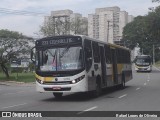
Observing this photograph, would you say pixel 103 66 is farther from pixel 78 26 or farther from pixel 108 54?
pixel 78 26

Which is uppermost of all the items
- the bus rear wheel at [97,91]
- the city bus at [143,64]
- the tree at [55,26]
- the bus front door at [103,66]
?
the tree at [55,26]

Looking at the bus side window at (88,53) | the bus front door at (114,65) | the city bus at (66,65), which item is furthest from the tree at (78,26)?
the bus side window at (88,53)

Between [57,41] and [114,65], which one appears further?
[114,65]

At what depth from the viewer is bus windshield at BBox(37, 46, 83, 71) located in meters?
19.4

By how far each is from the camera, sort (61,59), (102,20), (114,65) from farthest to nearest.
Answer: (102,20) → (114,65) → (61,59)

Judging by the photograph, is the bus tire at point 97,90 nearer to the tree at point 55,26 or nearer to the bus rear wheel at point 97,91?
the bus rear wheel at point 97,91

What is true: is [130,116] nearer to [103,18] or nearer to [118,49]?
[118,49]

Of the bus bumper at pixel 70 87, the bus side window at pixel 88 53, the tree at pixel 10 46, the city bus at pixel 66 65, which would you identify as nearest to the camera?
the bus bumper at pixel 70 87

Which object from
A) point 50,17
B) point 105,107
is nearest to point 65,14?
point 50,17

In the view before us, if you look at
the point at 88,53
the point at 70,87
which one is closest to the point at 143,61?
the point at 88,53

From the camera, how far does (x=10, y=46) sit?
50.9 metres

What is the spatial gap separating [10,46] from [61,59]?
106ft

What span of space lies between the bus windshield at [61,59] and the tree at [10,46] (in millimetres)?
30292

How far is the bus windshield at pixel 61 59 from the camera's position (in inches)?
763
